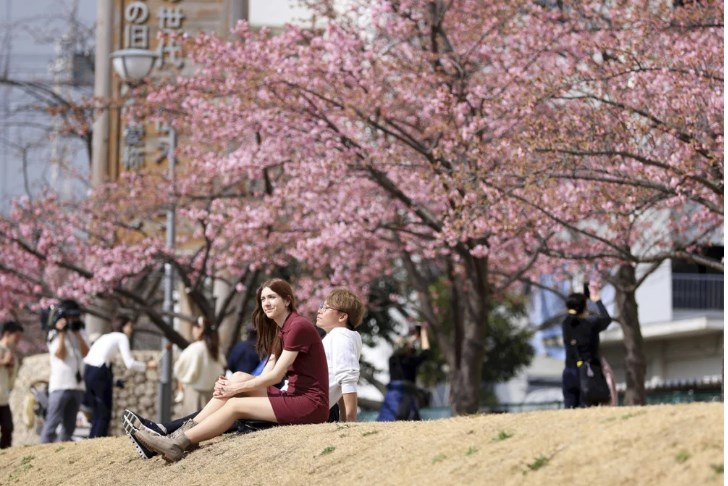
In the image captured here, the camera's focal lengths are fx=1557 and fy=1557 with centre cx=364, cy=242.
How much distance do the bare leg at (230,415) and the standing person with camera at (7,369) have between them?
5.80 m

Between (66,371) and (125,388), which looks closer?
(66,371)

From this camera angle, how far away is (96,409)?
17.2 m

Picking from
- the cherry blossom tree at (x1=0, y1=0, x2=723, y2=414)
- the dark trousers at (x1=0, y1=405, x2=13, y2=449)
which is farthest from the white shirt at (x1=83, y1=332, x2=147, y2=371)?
the cherry blossom tree at (x1=0, y1=0, x2=723, y2=414)

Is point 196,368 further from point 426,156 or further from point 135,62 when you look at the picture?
point 135,62

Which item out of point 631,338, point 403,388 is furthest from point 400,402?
point 631,338

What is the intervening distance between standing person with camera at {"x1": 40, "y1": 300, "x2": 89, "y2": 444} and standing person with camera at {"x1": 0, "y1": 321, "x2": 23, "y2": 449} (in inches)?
21.7

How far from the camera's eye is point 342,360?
40.7 feet

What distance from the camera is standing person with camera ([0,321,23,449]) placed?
16750 mm

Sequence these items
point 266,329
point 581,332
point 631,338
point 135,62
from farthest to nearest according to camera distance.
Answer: point 135,62
point 631,338
point 581,332
point 266,329

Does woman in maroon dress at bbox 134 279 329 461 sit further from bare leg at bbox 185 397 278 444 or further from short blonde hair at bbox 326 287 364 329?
short blonde hair at bbox 326 287 364 329

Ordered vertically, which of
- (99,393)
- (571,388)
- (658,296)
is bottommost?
(99,393)

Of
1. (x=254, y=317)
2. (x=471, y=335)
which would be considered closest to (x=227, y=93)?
(x=471, y=335)

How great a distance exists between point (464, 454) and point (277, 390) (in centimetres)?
297

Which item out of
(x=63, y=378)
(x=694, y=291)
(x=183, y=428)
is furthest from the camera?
(x=694, y=291)
